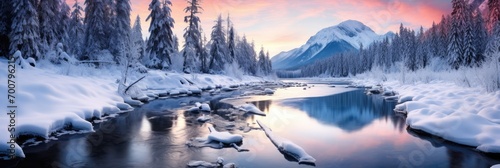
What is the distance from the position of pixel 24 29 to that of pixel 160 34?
16390mm

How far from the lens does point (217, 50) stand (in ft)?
152

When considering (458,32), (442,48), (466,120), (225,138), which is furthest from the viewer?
(442,48)

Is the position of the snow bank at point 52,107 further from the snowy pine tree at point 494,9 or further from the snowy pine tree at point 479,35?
the snowy pine tree at point 479,35

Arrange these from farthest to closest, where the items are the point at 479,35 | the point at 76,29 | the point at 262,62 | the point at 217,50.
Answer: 1. the point at 262,62
2. the point at 479,35
3. the point at 217,50
4. the point at 76,29

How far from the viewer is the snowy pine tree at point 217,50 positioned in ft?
152

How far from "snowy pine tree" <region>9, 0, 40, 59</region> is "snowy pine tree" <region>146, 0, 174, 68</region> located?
15367 millimetres

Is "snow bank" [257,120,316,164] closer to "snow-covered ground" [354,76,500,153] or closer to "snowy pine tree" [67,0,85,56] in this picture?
"snow-covered ground" [354,76,500,153]

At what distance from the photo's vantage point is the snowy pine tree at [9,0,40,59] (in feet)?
59.0

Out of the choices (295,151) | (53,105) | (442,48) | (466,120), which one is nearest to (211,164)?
(295,151)

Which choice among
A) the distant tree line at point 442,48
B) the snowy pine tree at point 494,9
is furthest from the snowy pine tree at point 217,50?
the snowy pine tree at point 494,9

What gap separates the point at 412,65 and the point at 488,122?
6588cm

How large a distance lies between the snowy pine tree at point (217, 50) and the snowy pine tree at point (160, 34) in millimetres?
12306

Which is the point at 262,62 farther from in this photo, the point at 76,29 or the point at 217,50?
the point at 76,29

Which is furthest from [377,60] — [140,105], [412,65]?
[140,105]
